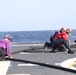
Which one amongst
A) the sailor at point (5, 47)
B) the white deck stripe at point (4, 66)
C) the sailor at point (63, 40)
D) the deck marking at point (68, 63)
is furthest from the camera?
the sailor at point (63, 40)

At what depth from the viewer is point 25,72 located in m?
14.7

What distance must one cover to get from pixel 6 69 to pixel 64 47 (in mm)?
8186

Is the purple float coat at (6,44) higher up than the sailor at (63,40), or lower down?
higher up

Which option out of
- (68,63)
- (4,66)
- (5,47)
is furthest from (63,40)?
(4,66)

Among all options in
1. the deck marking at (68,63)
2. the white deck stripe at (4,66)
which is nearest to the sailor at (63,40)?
the deck marking at (68,63)

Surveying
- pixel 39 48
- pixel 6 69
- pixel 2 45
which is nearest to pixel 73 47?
pixel 39 48

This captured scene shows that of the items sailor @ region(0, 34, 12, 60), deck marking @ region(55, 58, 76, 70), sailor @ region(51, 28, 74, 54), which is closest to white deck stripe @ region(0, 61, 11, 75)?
sailor @ region(0, 34, 12, 60)

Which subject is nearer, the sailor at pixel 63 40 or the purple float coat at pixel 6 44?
the purple float coat at pixel 6 44


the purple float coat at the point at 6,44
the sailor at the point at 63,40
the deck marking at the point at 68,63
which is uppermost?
the purple float coat at the point at 6,44

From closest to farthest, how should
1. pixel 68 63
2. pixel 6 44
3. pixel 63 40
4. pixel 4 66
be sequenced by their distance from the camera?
1. pixel 4 66
2. pixel 6 44
3. pixel 68 63
4. pixel 63 40

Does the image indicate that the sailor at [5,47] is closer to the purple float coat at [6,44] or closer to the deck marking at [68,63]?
the purple float coat at [6,44]

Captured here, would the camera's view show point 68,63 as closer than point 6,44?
No

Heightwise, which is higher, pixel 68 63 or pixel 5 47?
pixel 5 47

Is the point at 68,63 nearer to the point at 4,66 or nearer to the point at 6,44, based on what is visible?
the point at 6,44
